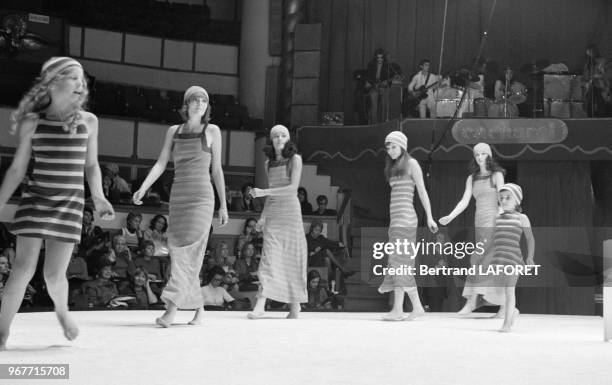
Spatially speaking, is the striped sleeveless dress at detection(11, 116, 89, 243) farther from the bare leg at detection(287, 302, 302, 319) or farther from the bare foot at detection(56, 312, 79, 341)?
the bare leg at detection(287, 302, 302, 319)

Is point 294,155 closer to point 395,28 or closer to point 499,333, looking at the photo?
point 499,333

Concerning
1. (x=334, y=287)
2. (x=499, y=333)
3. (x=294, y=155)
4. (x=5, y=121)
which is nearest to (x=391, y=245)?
(x=294, y=155)

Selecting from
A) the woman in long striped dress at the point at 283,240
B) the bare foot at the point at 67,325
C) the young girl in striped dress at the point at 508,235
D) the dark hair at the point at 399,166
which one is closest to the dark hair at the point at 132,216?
the woman in long striped dress at the point at 283,240

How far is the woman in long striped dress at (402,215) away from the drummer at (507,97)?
527cm

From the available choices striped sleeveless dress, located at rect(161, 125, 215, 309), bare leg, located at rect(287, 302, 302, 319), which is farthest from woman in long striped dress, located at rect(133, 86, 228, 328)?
bare leg, located at rect(287, 302, 302, 319)

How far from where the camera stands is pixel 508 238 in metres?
5.95

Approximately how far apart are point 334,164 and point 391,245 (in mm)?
6544

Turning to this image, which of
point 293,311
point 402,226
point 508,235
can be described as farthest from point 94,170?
point 402,226

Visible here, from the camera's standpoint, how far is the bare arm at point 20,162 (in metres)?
3.42

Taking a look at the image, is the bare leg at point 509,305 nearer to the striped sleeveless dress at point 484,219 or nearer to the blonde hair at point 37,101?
the striped sleeveless dress at point 484,219

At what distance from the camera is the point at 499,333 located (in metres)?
5.74

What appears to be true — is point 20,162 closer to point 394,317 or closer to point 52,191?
point 52,191

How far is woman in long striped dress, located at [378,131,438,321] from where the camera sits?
695cm

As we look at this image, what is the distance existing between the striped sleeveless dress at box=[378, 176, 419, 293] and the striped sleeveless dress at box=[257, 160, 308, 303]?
25.5 inches
